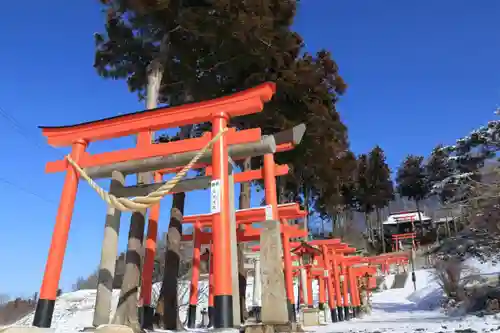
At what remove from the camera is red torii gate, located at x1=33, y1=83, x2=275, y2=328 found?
5.42m

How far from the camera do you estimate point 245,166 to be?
15570 millimetres

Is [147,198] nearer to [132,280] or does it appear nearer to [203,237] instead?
[132,280]

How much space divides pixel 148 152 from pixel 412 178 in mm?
43340

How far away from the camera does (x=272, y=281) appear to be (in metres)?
6.46

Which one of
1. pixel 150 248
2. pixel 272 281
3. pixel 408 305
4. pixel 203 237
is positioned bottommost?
pixel 408 305

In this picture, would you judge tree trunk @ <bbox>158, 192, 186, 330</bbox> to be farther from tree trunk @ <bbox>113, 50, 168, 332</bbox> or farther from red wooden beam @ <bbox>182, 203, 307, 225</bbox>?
tree trunk @ <bbox>113, 50, 168, 332</bbox>

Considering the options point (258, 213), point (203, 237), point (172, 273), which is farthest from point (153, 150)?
point (203, 237)

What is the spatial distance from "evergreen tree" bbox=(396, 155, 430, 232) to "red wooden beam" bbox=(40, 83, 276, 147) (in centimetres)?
4179

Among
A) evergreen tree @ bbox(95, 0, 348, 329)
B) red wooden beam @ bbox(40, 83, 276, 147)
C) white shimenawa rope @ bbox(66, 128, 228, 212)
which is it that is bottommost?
white shimenawa rope @ bbox(66, 128, 228, 212)

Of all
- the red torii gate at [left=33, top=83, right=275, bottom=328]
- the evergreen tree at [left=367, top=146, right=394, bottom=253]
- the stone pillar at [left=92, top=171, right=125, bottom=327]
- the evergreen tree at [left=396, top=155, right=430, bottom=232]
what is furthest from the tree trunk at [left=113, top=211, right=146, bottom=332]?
the evergreen tree at [left=396, top=155, right=430, bottom=232]

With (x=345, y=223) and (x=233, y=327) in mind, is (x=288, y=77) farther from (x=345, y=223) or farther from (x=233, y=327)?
(x=345, y=223)

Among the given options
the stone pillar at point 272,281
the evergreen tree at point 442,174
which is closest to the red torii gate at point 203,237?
the stone pillar at point 272,281

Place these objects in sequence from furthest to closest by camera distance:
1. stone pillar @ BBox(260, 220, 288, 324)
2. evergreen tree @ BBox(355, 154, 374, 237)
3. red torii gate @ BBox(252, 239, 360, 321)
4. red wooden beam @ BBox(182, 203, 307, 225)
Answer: evergreen tree @ BBox(355, 154, 374, 237)
red torii gate @ BBox(252, 239, 360, 321)
red wooden beam @ BBox(182, 203, 307, 225)
stone pillar @ BBox(260, 220, 288, 324)

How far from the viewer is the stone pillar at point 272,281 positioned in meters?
6.29
